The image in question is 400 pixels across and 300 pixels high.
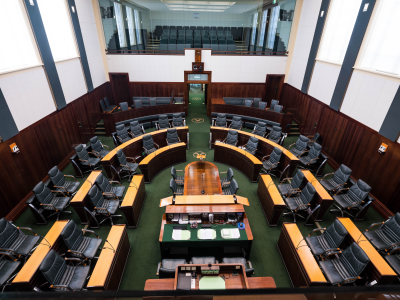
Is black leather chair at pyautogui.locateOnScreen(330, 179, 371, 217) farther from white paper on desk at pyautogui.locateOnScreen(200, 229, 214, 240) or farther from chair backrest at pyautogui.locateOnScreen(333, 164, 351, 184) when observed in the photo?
white paper on desk at pyautogui.locateOnScreen(200, 229, 214, 240)

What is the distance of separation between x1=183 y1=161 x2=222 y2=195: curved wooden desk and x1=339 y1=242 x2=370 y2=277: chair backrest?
119 inches

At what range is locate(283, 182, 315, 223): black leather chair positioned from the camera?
5474 millimetres

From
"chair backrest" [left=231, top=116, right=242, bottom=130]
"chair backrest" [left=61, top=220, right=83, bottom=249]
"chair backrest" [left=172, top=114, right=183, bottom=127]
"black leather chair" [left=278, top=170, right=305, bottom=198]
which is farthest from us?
"chair backrest" [left=172, top=114, right=183, bottom=127]

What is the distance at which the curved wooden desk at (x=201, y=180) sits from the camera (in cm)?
585

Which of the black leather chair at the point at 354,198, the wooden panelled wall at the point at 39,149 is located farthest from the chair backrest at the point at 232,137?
the wooden panelled wall at the point at 39,149

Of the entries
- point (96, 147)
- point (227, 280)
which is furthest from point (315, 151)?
point (96, 147)

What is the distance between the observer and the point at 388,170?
580cm

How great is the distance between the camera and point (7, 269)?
13.1 feet

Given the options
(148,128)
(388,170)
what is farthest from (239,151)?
(148,128)

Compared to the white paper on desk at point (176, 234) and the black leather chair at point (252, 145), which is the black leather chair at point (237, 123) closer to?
the black leather chair at point (252, 145)

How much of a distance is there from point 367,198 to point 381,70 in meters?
3.85

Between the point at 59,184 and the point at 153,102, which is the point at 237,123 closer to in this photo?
the point at 153,102

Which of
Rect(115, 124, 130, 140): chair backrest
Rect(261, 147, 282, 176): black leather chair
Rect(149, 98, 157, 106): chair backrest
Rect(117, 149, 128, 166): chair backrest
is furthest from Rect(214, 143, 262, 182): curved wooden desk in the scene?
Rect(149, 98, 157, 106): chair backrest

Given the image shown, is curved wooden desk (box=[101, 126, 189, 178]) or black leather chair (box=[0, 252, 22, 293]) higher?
curved wooden desk (box=[101, 126, 189, 178])
